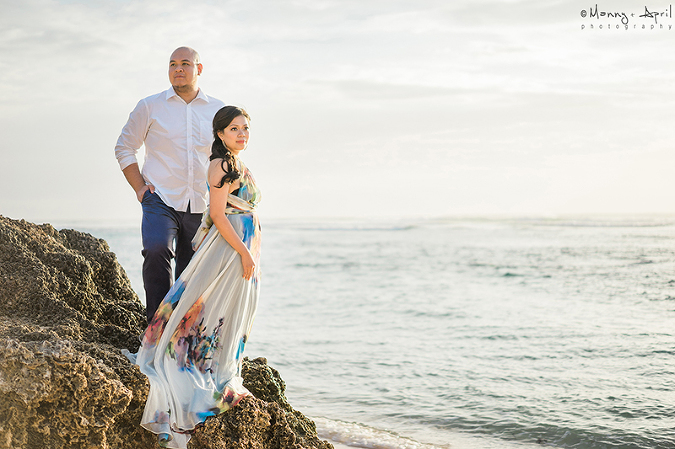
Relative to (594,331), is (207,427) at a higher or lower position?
higher

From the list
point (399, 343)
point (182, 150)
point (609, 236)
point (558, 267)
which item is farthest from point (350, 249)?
point (182, 150)

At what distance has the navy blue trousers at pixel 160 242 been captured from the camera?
12.4 feet

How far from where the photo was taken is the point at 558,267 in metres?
17.0

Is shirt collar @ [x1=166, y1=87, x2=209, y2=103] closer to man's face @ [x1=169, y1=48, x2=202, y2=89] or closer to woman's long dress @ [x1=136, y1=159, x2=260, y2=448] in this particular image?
man's face @ [x1=169, y1=48, x2=202, y2=89]

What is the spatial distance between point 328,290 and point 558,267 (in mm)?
7476

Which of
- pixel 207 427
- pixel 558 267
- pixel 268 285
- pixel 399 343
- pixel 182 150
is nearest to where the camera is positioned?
pixel 207 427

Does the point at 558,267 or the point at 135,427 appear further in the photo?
the point at 558,267

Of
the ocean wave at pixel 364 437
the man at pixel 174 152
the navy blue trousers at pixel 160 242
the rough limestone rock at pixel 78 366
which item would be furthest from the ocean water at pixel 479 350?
the man at pixel 174 152

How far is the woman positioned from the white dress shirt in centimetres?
64

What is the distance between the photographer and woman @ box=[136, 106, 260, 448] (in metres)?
3.22

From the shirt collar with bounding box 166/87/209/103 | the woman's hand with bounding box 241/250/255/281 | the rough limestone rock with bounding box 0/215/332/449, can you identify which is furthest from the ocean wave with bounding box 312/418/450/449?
the shirt collar with bounding box 166/87/209/103

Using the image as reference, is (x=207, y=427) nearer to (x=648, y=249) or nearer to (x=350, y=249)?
(x=648, y=249)

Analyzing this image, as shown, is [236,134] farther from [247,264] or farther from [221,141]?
[247,264]

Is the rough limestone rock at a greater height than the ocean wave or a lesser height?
greater
